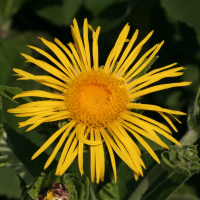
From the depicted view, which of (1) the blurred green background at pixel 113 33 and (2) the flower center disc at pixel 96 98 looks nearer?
(2) the flower center disc at pixel 96 98

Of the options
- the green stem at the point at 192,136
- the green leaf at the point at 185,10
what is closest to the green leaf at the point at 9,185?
the green stem at the point at 192,136

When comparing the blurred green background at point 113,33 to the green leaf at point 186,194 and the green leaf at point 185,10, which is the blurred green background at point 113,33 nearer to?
the green leaf at point 186,194

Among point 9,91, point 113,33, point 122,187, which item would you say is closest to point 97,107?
point 9,91

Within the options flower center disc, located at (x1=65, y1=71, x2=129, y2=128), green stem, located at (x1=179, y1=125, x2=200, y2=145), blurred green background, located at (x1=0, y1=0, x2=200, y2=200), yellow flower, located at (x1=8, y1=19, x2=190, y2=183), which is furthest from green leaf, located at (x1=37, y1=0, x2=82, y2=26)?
green stem, located at (x1=179, y1=125, x2=200, y2=145)

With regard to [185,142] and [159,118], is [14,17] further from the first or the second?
[185,142]

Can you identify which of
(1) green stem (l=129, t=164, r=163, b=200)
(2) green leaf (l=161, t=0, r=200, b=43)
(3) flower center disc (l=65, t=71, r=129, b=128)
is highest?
(2) green leaf (l=161, t=0, r=200, b=43)

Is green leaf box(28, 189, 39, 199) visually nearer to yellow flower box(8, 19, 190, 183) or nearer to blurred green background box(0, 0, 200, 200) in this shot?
yellow flower box(8, 19, 190, 183)

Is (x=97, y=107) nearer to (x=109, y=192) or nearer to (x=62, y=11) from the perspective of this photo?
(x=109, y=192)

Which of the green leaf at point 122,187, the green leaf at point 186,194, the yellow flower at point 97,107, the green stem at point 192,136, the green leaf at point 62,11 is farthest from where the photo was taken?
the green leaf at point 62,11
